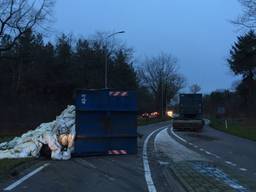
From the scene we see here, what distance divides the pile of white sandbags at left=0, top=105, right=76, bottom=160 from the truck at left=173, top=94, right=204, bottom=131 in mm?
32946

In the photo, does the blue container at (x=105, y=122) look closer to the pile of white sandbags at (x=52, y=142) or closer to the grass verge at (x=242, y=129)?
the pile of white sandbags at (x=52, y=142)

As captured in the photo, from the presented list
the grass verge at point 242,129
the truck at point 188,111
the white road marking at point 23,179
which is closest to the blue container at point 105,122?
the white road marking at point 23,179

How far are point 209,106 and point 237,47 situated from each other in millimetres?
52782

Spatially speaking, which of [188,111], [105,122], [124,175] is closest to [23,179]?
[124,175]

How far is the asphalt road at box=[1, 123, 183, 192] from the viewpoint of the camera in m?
13.8

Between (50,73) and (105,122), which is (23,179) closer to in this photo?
(105,122)

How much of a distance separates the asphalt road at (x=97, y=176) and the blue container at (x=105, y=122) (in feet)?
4.69

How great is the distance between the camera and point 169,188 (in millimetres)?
13547

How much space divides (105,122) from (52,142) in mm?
2381

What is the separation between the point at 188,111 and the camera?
5959 centimetres

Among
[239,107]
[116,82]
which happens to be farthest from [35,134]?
[239,107]

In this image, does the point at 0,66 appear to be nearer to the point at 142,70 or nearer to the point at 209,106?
the point at 142,70

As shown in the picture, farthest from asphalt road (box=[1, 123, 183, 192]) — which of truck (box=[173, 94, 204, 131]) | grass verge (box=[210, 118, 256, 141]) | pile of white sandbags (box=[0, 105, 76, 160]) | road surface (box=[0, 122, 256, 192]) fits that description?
truck (box=[173, 94, 204, 131])

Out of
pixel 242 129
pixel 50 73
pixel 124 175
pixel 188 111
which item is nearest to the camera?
pixel 124 175
